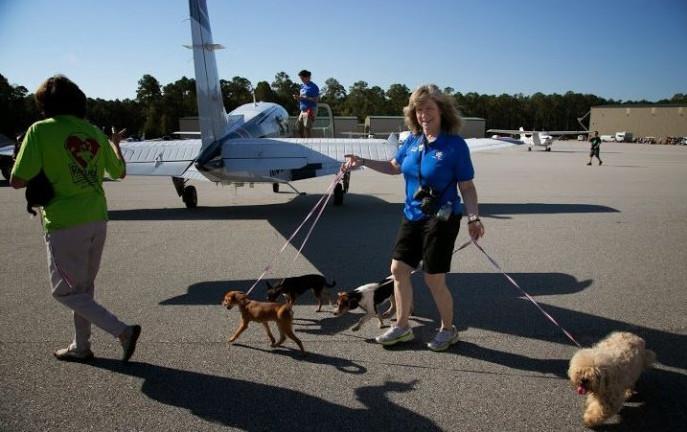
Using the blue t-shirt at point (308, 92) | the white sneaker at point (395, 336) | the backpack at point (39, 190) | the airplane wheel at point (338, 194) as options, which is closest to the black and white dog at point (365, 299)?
the white sneaker at point (395, 336)

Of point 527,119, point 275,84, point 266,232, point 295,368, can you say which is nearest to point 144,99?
point 275,84

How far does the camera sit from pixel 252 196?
1364 centimetres

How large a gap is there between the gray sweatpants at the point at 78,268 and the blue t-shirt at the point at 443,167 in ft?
8.09

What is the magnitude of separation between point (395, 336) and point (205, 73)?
790 centimetres

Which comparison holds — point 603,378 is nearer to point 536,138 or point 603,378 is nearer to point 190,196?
point 190,196

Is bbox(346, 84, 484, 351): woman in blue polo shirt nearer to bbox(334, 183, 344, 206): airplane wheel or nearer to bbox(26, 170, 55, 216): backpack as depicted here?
bbox(26, 170, 55, 216): backpack

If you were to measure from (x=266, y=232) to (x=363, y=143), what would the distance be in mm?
4335

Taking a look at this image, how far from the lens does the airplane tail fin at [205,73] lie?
30.3 ft

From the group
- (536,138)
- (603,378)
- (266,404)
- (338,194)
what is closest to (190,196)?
(338,194)

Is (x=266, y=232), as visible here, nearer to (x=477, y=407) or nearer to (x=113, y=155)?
(x=113, y=155)

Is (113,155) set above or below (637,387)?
above

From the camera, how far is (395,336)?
151 inches

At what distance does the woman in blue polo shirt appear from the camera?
11.4ft

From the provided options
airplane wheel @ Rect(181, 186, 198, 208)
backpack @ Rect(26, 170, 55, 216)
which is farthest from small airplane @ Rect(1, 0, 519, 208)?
backpack @ Rect(26, 170, 55, 216)
